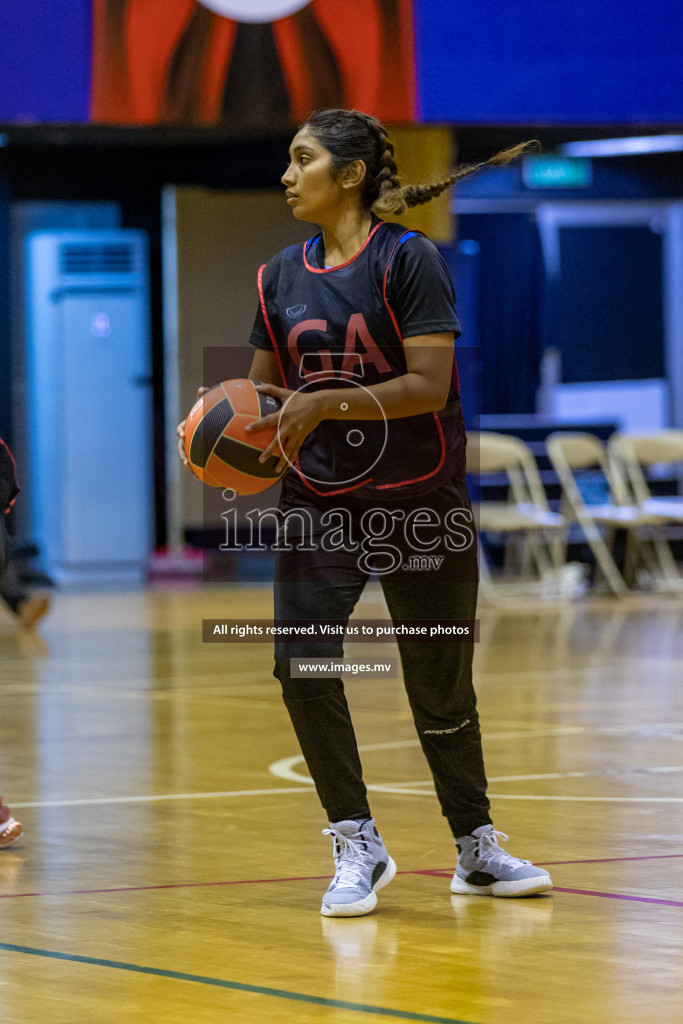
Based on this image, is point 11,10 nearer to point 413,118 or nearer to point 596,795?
point 413,118

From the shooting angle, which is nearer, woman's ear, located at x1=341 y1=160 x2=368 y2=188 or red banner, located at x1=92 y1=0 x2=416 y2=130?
woman's ear, located at x1=341 y1=160 x2=368 y2=188

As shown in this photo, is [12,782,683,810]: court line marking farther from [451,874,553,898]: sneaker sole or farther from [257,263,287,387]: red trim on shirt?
[257,263,287,387]: red trim on shirt

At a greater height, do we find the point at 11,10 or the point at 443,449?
the point at 11,10

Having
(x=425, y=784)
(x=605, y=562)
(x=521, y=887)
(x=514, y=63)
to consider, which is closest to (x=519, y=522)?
(x=605, y=562)

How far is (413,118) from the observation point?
10.3 m

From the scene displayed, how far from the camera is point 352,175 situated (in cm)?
315

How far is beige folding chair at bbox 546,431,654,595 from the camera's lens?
1145 centimetres

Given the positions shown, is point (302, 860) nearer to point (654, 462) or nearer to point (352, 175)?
point (352, 175)

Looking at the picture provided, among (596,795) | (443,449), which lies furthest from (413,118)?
(443,449)

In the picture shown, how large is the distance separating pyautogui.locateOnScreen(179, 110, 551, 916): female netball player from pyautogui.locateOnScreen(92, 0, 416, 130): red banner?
734 cm

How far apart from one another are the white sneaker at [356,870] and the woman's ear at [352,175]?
1.23m

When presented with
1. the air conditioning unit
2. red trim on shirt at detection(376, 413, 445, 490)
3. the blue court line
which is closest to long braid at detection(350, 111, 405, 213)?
red trim on shirt at detection(376, 413, 445, 490)

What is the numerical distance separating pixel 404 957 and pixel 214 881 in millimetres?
745

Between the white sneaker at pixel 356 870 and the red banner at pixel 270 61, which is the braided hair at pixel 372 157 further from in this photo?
the red banner at pixel 270 61
